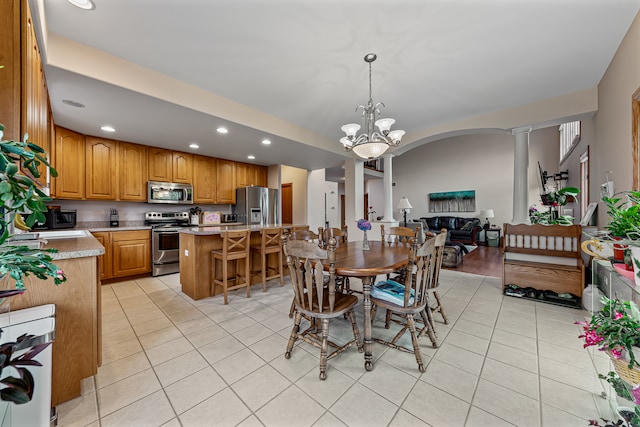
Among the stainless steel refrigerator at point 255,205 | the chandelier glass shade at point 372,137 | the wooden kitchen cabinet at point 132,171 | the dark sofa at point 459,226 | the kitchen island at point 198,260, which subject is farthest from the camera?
the dark sofa at point 459,226

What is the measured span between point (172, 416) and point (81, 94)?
9.91ft

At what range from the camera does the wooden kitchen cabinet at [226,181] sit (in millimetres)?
5211

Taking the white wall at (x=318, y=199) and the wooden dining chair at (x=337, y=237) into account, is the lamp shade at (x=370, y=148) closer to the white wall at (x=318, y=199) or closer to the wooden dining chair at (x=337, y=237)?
the wooden dining chair at (x=337, y=237)

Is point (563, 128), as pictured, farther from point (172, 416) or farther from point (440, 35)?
point (172, 416)

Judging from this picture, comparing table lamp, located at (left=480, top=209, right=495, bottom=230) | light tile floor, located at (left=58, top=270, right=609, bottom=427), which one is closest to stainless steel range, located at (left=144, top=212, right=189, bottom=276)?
light tile floor, located at (left=58, top=270, right=609, bottom=427)

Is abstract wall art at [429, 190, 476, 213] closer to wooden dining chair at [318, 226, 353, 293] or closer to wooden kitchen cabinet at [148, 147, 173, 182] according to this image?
wooden dining chair at [318, 226, 353, 293]

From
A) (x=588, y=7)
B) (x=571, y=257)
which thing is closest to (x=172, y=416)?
(x=588, y=7)

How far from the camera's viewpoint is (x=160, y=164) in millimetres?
4371

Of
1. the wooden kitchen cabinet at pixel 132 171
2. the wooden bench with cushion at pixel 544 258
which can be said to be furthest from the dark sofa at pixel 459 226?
the wooden kitchen cabinet at pixel 132 171

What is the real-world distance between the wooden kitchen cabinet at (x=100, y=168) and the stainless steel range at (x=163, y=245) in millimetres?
730

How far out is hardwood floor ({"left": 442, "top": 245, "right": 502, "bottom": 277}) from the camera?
4.23 m

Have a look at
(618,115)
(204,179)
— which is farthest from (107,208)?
(618,115)

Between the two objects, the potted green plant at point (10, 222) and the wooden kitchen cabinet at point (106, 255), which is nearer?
the potted green plant at point (10, 222)

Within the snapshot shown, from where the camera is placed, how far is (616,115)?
2322 mm
